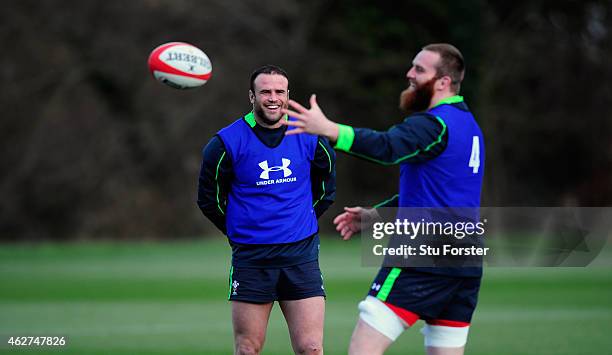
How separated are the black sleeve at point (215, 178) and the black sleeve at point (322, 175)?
0.66 meters

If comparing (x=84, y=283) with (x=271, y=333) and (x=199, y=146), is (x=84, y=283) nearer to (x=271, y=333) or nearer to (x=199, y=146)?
(x=271, y=333)

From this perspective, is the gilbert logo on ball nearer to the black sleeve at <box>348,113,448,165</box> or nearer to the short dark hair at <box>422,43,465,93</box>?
the short dark hair at <box>422,43,465,93</box>

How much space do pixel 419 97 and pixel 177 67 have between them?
7.92 feet

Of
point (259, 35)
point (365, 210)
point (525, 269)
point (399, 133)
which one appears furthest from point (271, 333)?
point (259, 35)

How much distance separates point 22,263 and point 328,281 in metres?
7.44

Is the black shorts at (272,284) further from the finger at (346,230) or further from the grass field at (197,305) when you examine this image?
the grass field at (197,305)

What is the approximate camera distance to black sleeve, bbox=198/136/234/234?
22.1 ft

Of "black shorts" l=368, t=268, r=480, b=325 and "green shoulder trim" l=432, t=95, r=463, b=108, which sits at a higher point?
"green shoulder trim" l=432, t=95, r=463, b=108

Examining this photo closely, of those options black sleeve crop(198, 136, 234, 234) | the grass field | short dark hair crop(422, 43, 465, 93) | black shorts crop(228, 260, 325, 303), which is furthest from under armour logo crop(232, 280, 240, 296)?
the grass field

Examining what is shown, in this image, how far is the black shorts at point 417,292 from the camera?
5.74 metres

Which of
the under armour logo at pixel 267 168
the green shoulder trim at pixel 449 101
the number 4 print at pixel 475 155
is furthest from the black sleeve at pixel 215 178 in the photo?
the number 4 print at pixel 475 155

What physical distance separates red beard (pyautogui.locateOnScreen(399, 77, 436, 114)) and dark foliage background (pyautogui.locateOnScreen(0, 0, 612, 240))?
73.5 feet

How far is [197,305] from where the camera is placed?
14.9 metres

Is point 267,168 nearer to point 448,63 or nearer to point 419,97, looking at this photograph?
point 419,97
